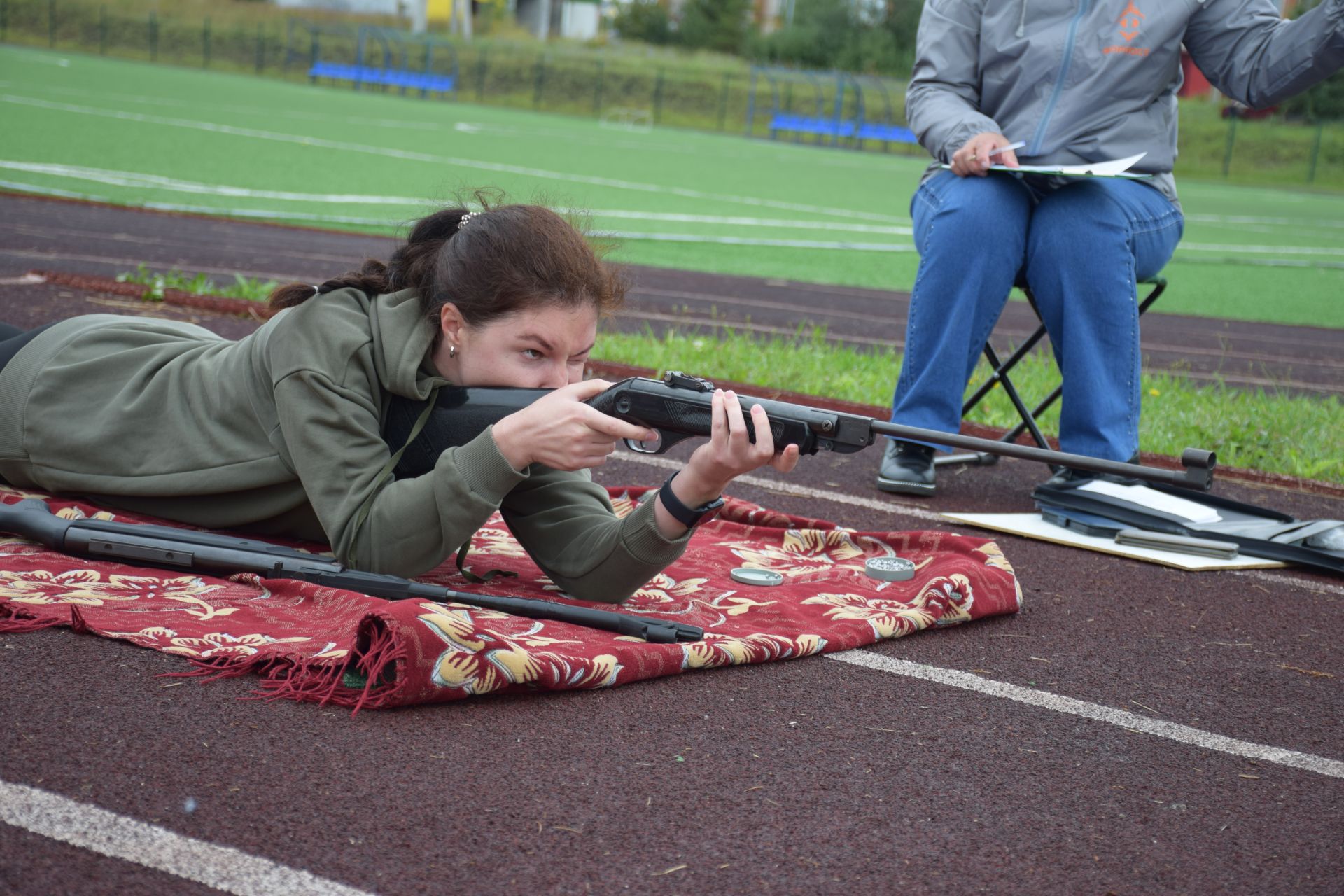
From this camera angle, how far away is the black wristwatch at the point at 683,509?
3.17 metres

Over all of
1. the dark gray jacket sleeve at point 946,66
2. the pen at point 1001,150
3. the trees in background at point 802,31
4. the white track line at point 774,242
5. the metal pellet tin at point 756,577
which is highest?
the trees in background at point 802,31

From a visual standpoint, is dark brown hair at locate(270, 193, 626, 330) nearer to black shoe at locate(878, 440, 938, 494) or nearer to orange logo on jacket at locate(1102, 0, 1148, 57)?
black shoe at locate(878, 440, 938, 494)

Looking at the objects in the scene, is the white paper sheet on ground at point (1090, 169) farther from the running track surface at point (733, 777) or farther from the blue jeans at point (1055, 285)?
the running track surface at point (733, 777)

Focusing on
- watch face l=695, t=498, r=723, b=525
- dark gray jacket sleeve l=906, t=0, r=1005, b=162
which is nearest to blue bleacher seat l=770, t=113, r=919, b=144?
dark gray jacket sleeve l=906, t=0, r=1005, b=162

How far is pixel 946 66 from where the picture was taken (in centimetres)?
562

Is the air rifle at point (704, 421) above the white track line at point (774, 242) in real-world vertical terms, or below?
above

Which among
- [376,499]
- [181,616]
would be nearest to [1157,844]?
[376,499]

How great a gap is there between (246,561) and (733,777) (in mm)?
1437

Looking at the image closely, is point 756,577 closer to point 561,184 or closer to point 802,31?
point 561,184

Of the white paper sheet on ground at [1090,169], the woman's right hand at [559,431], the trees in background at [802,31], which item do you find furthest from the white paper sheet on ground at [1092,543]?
the trees in background at [802,31]

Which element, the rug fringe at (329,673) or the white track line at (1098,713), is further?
the white track line at (1098,713)

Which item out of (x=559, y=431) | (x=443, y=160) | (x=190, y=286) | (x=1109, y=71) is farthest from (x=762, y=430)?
(x=443, y=160)

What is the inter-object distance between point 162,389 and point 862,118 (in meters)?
44.8

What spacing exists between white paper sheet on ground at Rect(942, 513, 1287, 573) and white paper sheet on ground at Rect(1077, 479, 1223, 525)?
0.19 meters
